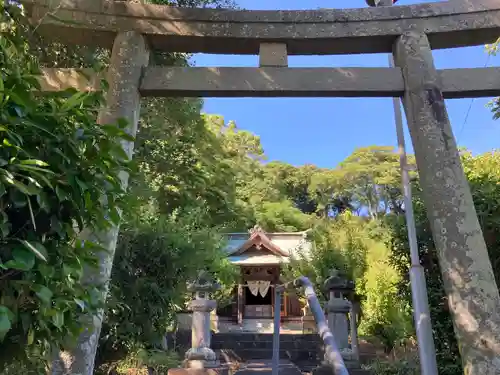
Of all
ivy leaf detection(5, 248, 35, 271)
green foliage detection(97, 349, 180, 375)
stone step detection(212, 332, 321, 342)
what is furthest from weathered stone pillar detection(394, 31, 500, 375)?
stone step detection(212, 332, 321, 342)

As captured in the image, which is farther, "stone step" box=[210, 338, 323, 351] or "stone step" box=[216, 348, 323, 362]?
"stone step" box=[210, 338, 323, 351]

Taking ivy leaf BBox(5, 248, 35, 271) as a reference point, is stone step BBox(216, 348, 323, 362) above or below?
below

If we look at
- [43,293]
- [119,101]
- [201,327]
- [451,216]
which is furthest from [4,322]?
[201,327]

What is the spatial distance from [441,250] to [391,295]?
697cm

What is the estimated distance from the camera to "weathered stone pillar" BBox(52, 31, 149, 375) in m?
3.31

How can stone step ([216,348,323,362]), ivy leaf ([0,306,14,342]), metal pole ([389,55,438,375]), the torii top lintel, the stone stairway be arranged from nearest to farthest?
ivy leaf ([0,306,14,342]) < metal pole ([389,55,438,375]) < the torii top lintel < the stone stairway < stone step ([216,348,323,362])

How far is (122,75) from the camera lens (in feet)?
13.9

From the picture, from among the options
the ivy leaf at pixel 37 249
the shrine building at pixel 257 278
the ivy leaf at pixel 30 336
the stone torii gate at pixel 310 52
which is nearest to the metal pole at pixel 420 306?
the stone torii gate at pixel 310 52

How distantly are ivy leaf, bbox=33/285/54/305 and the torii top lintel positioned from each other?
377 centimetres

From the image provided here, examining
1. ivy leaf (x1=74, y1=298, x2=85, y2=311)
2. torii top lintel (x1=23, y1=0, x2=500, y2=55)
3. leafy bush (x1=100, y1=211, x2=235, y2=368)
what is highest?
torii top lintel (x1=23, y1=0, x2=500, y2=55)

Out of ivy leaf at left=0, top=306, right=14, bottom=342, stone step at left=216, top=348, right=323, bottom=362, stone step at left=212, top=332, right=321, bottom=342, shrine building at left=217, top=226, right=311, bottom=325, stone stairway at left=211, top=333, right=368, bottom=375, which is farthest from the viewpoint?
shrine building at left=217, top=226, right=311, bottom=325

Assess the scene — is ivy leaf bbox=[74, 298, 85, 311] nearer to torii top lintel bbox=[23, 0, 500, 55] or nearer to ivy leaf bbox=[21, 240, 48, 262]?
ivy leaf bbox=[21, 240, 48, 262]

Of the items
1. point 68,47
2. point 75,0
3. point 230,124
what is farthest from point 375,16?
point 230,124

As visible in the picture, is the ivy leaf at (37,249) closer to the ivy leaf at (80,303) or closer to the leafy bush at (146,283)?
the ivy leaf at (80,303)
